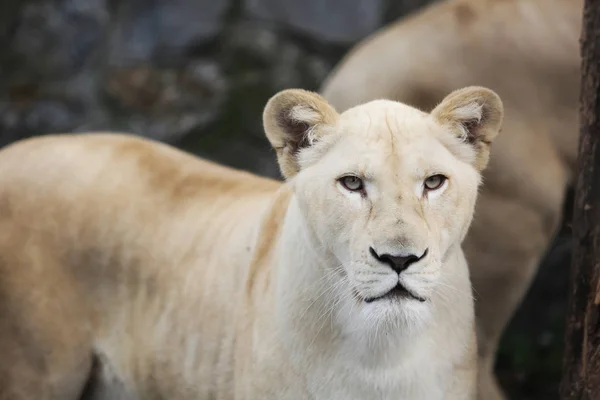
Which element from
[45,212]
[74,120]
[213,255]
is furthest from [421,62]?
[74,120]

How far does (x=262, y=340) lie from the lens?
2.46 m

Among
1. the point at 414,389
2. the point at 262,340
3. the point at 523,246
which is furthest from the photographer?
the point at 523,246

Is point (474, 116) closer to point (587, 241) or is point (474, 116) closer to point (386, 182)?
point (386, 182)

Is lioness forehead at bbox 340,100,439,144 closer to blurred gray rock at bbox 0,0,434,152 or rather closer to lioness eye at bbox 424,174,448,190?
lioness eye at bbox 424,174,448,190

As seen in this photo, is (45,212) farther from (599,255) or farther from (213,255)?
(599,255)

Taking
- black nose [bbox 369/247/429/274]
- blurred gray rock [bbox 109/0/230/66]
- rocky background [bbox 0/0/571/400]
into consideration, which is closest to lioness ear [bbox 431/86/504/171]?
black nose [bbox 369/247/429/274]

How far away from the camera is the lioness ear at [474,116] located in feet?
7.50

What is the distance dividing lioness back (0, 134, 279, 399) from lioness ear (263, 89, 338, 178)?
19.0 inches

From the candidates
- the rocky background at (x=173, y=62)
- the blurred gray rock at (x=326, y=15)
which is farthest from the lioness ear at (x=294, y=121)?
the blurred gray rock at (x=326, y=15)

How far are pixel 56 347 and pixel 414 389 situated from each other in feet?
3.68

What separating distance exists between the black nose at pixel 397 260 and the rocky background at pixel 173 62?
10.0ft

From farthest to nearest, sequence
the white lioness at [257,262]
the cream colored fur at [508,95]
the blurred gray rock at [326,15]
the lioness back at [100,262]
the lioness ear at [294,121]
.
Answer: the blurred gray rock at [326,15]
the cream colored fur at [508,95]
the lioness back at [100,262]
the lioness ear at [294,121]
the white lioness at [257,262]

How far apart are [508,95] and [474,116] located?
1275 mm

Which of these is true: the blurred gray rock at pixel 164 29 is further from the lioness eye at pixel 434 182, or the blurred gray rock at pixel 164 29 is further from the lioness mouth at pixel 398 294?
the lioness mouth at pixel 398 294
